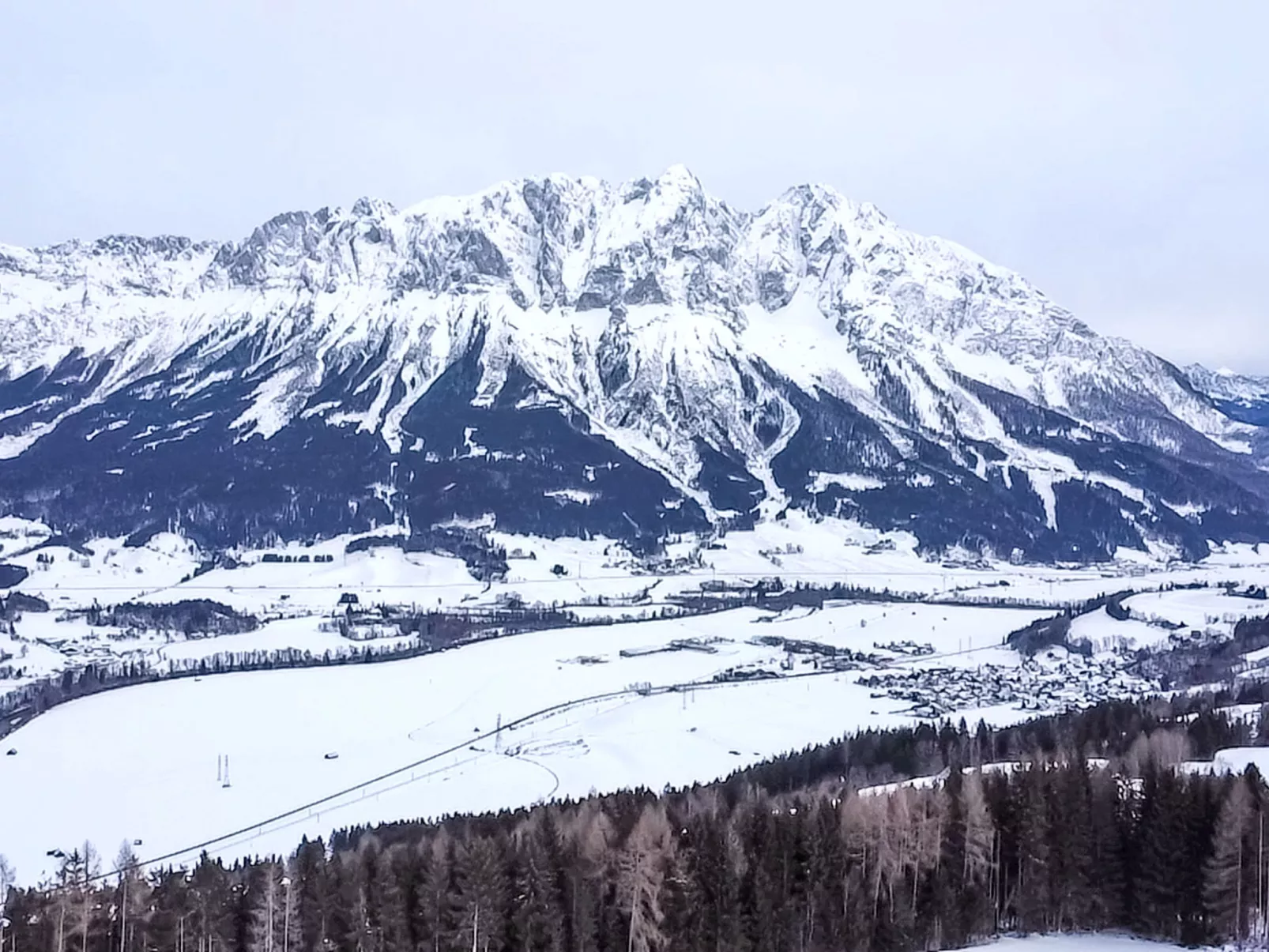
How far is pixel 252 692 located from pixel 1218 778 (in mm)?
64739

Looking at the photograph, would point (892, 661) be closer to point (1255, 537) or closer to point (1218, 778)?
point (1218, 778)

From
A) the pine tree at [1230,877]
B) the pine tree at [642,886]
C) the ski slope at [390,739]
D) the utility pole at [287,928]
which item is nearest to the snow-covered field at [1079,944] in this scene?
the pine tree at [1230,877]

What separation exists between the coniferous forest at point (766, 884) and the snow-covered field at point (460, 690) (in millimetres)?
21465

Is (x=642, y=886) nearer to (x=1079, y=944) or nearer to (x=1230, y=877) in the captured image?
(x=1079, y=944)

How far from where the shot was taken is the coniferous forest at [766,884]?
101 ft

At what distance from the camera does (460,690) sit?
85.9 metres

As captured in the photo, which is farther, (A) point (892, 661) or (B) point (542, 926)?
(A) point (892, 661)

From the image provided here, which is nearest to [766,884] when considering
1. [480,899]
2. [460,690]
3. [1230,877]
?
[480,899]

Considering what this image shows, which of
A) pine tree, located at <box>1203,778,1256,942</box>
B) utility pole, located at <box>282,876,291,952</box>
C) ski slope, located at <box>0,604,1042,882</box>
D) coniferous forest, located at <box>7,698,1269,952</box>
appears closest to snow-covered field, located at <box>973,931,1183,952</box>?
coniferous forest, located at <box>7,698,1269,952</box>

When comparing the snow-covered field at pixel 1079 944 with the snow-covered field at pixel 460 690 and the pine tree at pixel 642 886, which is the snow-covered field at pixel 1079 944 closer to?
the pine tree at pixel 642 886

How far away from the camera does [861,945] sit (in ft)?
103

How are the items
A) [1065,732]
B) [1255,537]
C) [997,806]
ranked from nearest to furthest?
[997,806]
[1065,732]
[1255,537]

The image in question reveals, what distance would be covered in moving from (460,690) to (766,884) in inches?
2210

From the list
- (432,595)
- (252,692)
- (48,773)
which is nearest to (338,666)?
(252,692)
